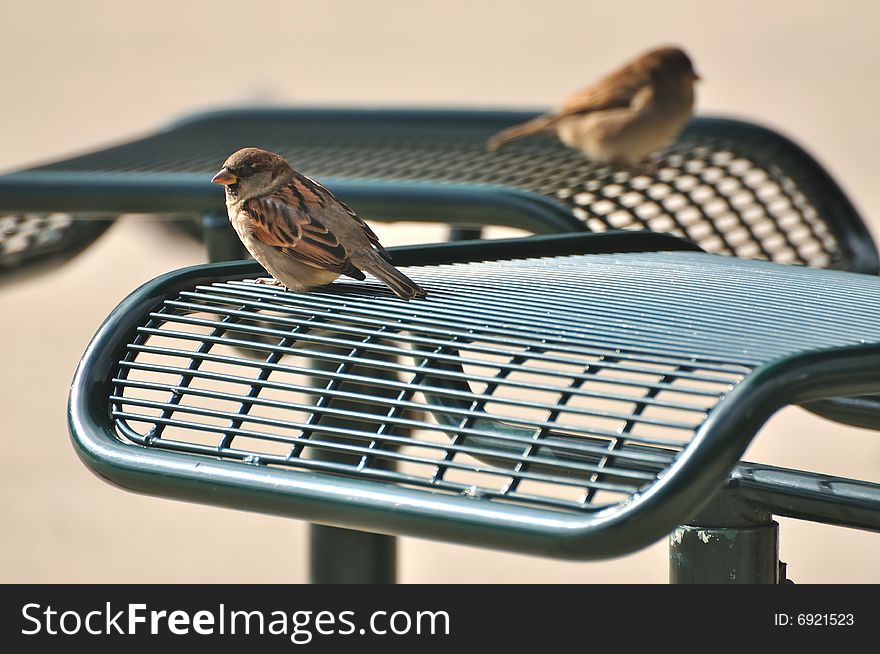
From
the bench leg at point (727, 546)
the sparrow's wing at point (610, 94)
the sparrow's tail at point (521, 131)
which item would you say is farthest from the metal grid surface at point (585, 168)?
the bench leg at point (727, 546)

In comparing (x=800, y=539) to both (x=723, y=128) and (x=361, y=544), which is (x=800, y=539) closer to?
(x=723, y=128)

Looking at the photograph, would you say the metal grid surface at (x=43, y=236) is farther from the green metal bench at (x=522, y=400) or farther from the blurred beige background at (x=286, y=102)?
the blurred beige background at (x=286, y=102)

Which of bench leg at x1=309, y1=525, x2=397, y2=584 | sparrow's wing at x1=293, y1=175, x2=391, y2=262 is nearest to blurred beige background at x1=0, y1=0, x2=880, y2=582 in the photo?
bench leg at x1=309, y1=525, x2=397, y2=584

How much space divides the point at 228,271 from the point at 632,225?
1801 millimetres

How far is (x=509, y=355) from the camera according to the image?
216 cm

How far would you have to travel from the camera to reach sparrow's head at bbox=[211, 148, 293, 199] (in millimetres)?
3111

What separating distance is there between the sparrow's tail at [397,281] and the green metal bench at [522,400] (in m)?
0.04

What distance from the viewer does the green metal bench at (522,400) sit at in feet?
6.04

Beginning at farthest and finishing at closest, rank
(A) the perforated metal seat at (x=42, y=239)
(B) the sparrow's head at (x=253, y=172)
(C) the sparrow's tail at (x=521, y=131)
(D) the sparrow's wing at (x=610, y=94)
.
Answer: (D) the sparrow's wing at (x=610, y=94) < (C) the sparrow's tail at (x=521, y=131) < (A) the perforated metal seat at (x=42, y=239) < (B) the sparrow's head at (x=253, y=172)

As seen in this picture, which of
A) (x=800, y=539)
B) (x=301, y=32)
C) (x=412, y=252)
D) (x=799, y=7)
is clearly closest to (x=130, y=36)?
(x=301, y=32)

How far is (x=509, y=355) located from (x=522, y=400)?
5.4 inches

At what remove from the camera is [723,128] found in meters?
4.99

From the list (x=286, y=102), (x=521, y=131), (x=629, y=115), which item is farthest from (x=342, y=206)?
(x=286, y=102)

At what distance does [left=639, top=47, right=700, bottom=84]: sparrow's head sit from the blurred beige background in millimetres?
1920
